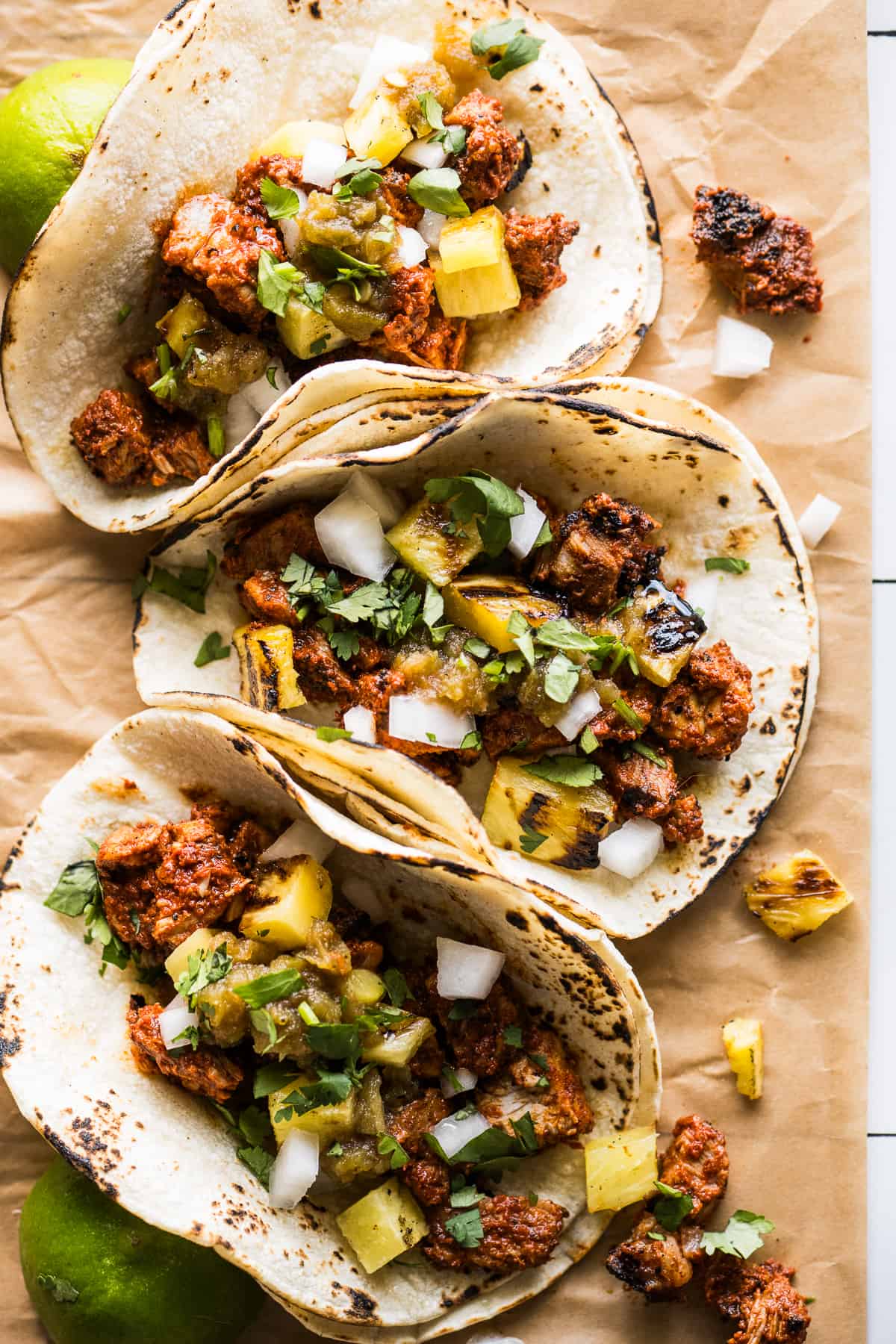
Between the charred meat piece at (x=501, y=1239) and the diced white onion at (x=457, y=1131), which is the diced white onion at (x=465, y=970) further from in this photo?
the charred meat piece at (x=501, y=1239)

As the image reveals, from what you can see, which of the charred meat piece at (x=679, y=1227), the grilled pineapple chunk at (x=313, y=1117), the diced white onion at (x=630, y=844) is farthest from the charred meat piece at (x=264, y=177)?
the charred meat piece at (x=679, y=1227)

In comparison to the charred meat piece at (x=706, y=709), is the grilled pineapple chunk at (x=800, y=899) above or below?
below

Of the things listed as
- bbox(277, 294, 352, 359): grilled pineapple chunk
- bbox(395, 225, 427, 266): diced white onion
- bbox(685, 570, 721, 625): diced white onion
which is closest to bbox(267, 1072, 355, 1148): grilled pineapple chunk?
bbox(685, 570, 721, 625): diced white onion

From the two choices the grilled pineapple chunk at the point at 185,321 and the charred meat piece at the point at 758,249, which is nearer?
the grilled pineapple chunk at the point at 185,321

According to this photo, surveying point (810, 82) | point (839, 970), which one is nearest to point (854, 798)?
point (839, 970)

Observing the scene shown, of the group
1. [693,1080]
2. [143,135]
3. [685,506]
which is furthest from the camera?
[693,1080]

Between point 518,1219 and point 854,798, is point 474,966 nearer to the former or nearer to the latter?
point 518,1219

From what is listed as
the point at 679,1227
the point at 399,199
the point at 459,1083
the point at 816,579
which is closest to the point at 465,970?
the point at 459,1083

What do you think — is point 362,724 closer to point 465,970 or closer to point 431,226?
point 465,970
